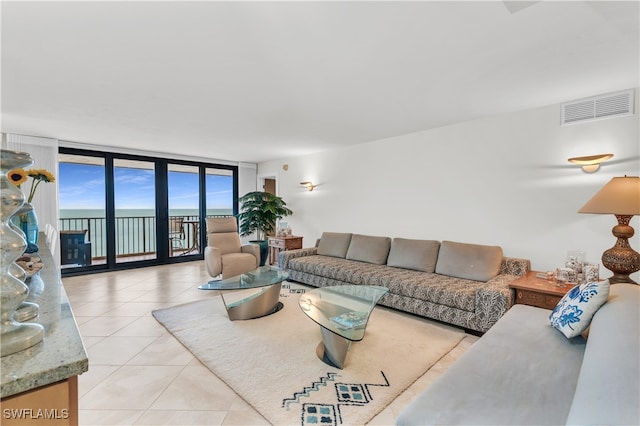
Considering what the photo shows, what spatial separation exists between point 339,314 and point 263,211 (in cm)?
378

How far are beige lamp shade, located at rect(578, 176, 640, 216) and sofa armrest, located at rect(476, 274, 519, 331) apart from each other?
0.91 metres

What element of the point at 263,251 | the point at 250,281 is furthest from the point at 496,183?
the point at 263,251

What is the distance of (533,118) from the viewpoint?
322 centimetres

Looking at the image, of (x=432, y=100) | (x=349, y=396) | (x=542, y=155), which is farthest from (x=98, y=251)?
(x=542, y=155)

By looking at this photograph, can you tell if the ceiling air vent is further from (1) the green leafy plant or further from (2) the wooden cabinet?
(1) the green leafy plant

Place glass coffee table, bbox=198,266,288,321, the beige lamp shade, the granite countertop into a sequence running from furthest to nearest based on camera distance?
glass coffee table, bbox=198,266,288,321
the beige lamp shade
the granite countertop

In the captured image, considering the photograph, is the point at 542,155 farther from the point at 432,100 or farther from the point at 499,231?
the point at 432,100

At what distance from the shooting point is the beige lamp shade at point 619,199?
7.13 ft

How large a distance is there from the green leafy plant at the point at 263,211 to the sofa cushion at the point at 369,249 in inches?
80.2

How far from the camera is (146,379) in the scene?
6.88 ft

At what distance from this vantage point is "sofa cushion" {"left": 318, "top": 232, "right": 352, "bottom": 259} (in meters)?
4.71

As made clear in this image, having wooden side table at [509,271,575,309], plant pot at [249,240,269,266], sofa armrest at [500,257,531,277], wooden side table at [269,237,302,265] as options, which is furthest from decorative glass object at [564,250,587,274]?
plant pot at [249,240,269,266]

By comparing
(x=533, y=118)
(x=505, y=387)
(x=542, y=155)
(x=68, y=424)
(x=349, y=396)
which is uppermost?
(x=533, y=118)

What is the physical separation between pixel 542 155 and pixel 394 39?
2.30 meters
